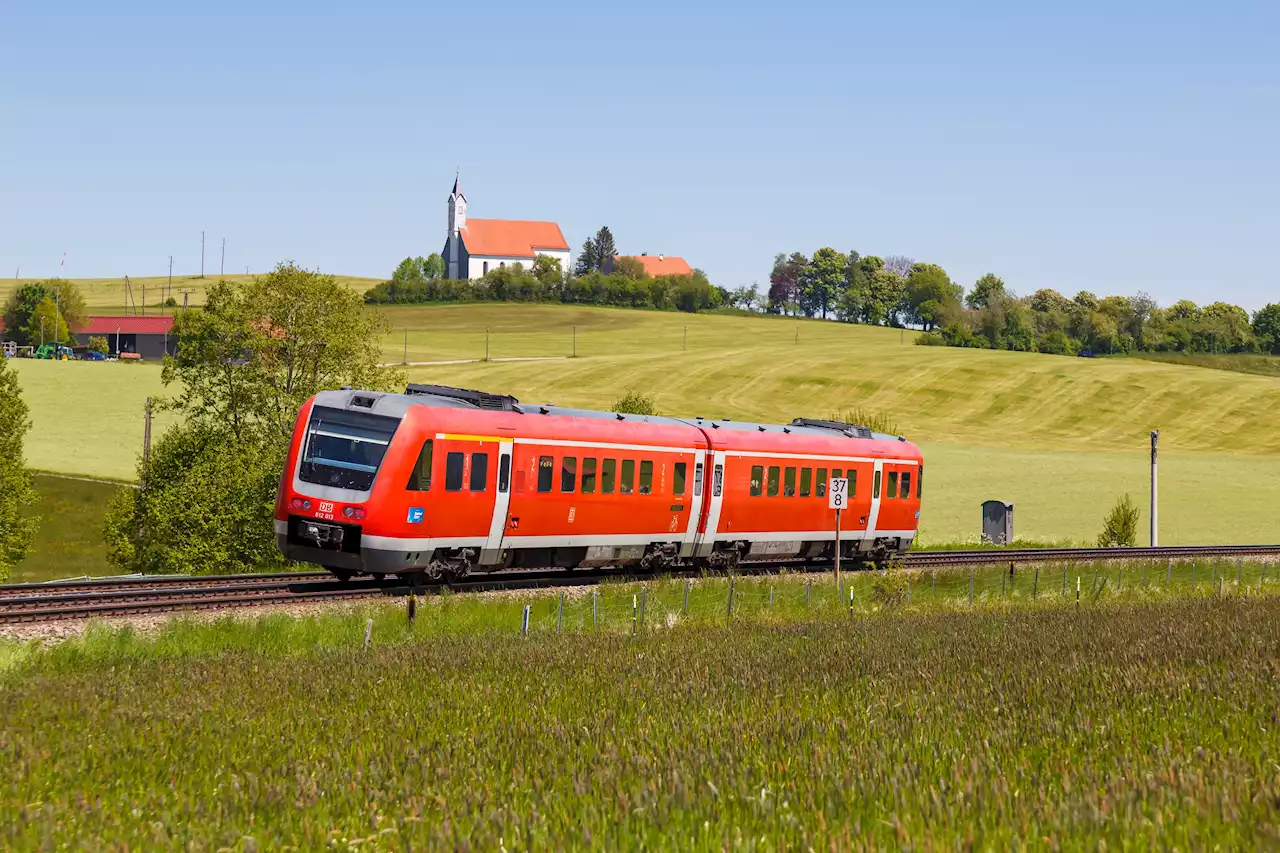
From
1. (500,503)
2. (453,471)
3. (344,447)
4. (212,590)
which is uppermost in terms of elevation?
(344,447)

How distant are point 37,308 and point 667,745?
169829mm

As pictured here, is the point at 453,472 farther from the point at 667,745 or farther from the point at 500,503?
the point at 667,745

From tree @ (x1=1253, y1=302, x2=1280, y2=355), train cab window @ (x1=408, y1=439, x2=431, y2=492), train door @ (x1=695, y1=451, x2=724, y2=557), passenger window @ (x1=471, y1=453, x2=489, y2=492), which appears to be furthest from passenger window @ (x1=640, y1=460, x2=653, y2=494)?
tree @ (x1=1253, y1=302, x2=1280, y2=355)

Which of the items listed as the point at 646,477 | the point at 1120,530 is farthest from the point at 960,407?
the point at 646,477

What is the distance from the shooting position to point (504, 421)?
83.0 feet

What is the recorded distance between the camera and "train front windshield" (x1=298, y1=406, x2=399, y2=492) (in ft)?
76.5

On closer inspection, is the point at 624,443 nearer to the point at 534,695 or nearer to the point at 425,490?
the point at 425,490

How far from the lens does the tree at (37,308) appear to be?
160500 mm

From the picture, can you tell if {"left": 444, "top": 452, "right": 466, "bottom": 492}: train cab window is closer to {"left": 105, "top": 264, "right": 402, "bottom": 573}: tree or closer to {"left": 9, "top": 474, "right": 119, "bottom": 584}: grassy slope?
{"left": 105, "top": 264, "right": 402, "bottom": 573}: tree

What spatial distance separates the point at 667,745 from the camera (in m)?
8.12

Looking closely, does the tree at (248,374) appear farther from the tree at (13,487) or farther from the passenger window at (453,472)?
the passenger window at (453,472)

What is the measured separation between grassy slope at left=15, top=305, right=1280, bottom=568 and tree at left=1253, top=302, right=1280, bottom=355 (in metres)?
43.5

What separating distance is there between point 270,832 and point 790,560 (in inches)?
1173

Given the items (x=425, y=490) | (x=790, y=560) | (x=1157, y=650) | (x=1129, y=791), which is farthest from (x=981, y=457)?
(x=1129, y=791)
